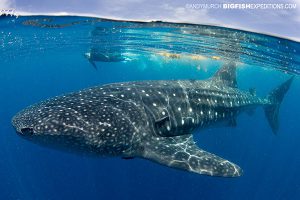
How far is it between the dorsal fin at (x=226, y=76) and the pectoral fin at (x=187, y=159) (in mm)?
5257

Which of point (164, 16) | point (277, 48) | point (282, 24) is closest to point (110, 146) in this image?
point (164, 16)

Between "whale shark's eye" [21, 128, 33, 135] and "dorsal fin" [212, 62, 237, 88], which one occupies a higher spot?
"dorsal fin" [212, 62, 237, 88]

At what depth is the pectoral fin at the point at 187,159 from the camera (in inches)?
296

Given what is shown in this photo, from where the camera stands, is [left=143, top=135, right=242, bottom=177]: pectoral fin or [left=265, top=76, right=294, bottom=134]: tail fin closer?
[left=143, top=135, right=242, bottom=177]: pectoral fin

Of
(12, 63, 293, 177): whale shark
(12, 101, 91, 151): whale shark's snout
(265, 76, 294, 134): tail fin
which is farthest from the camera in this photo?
(265, 76, 294, 134): tail fin

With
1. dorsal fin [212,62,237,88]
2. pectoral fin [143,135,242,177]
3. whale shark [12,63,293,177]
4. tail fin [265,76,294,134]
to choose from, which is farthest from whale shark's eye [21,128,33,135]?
tail fin [265,76,294,134]

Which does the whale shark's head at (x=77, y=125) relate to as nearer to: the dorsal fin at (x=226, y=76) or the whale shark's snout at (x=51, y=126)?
the whale shark's snout at (x=51, y=126)

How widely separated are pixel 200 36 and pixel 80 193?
37.0ft

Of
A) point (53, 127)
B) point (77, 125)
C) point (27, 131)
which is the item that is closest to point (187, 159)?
point (77, 125)

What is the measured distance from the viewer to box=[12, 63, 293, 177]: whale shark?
23.4 ft

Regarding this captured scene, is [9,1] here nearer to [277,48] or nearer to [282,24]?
[282,24]

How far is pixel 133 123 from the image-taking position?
826 cm

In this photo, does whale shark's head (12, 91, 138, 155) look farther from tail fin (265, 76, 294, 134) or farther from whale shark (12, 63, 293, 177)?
tail fin (265, 76, 294, 134)

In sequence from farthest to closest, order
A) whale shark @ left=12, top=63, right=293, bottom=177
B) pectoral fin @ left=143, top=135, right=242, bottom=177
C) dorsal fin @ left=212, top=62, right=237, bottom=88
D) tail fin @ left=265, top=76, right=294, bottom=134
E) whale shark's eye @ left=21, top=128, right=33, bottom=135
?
tail fin @ left=265, top=76, right=294, bottom=134, dorsal fin @ left=212, top=62, right=237, bottom=88, pectoral fin @ left=143, top=135, right=242, bottom=177, whale shark @ left=12, top=63, right=293, bottom=177, whale shark's eye @ left=21, top=128, right=33, bottom=135
